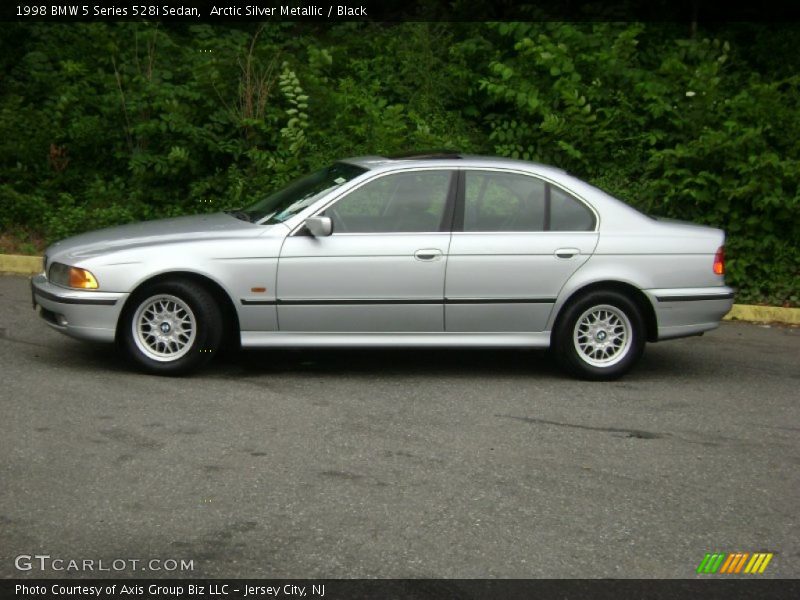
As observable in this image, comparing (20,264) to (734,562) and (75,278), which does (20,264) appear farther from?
(734,562)

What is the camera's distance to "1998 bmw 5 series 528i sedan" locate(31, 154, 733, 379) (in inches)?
321

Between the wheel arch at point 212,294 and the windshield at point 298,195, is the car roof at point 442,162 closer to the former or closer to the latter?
the windshield at point 298,195

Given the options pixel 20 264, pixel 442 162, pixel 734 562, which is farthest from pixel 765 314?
pixel 20 264

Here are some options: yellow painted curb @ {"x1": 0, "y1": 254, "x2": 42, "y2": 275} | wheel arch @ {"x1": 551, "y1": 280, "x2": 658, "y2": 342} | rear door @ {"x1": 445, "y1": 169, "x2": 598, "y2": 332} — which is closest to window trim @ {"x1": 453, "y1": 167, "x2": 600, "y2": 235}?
rear door @ {"x1": 445, "y1": 169, "x2": 598, "y2": 332}

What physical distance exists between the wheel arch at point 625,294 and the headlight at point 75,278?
3.23 meters

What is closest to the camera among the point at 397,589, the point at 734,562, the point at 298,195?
the point at 397,589

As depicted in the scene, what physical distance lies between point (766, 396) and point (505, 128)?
22.2 ft

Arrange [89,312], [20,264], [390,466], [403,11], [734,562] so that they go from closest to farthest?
[734,562] < [390,466] < [89,312] < [20,264] < [403,11]

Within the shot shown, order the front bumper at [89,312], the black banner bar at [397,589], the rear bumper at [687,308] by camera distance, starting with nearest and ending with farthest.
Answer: the black banner bar at [397,589], the front bumper at [89,312], the rear bumper at [687,308]

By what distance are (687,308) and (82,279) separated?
425 cm

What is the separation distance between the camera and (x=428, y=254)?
838 cm

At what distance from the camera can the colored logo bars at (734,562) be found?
16.5ft

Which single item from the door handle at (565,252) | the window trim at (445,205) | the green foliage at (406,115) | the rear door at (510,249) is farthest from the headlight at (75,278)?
the green foliage at (406,115)

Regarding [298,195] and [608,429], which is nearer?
[608,429]
